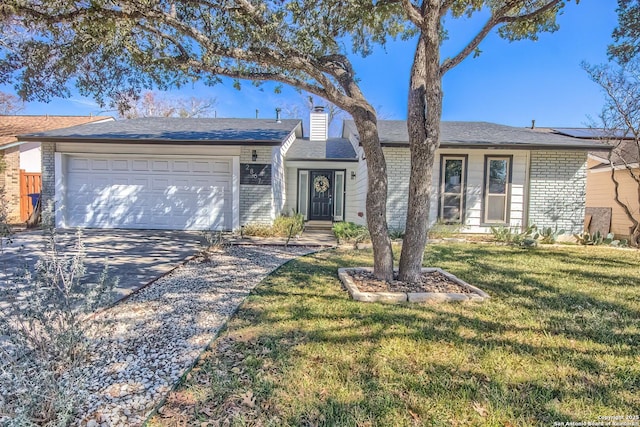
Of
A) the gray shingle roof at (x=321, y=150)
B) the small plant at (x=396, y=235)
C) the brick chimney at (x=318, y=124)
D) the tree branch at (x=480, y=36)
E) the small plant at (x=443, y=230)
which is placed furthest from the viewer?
the brick chimney at (x=318, y=124)

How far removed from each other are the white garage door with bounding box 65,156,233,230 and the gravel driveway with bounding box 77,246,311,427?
4666 mm

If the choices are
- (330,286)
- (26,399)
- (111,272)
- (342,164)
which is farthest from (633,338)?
(342,164)

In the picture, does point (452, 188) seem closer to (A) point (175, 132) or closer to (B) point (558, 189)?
(B) point (558, 189)

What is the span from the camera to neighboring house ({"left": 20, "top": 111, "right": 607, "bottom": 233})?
906 cm

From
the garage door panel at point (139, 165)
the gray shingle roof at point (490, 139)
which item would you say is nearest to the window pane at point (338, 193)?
the gray shingle roof at point (490, 139)

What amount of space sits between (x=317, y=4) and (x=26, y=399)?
527 centimetres

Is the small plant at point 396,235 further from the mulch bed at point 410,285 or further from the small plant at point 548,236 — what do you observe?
the mulch bed at point 410,285

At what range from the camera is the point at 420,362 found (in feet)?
8.38

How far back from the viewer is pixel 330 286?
15.0ft

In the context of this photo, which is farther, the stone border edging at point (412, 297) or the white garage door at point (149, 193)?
the white garage door at point (149, 193)

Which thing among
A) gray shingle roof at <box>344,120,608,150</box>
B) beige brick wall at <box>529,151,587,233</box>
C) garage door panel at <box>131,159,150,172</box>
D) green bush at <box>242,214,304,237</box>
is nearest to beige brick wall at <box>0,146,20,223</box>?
garage door panel at <box>131,159,150,172</box>

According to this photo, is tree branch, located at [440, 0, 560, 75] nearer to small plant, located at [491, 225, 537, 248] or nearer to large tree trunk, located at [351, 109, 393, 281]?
large tree trunk, located at [351, 109, 393, 281]

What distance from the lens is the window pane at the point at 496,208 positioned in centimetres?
930

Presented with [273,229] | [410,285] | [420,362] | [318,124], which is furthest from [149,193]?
[420,362]
